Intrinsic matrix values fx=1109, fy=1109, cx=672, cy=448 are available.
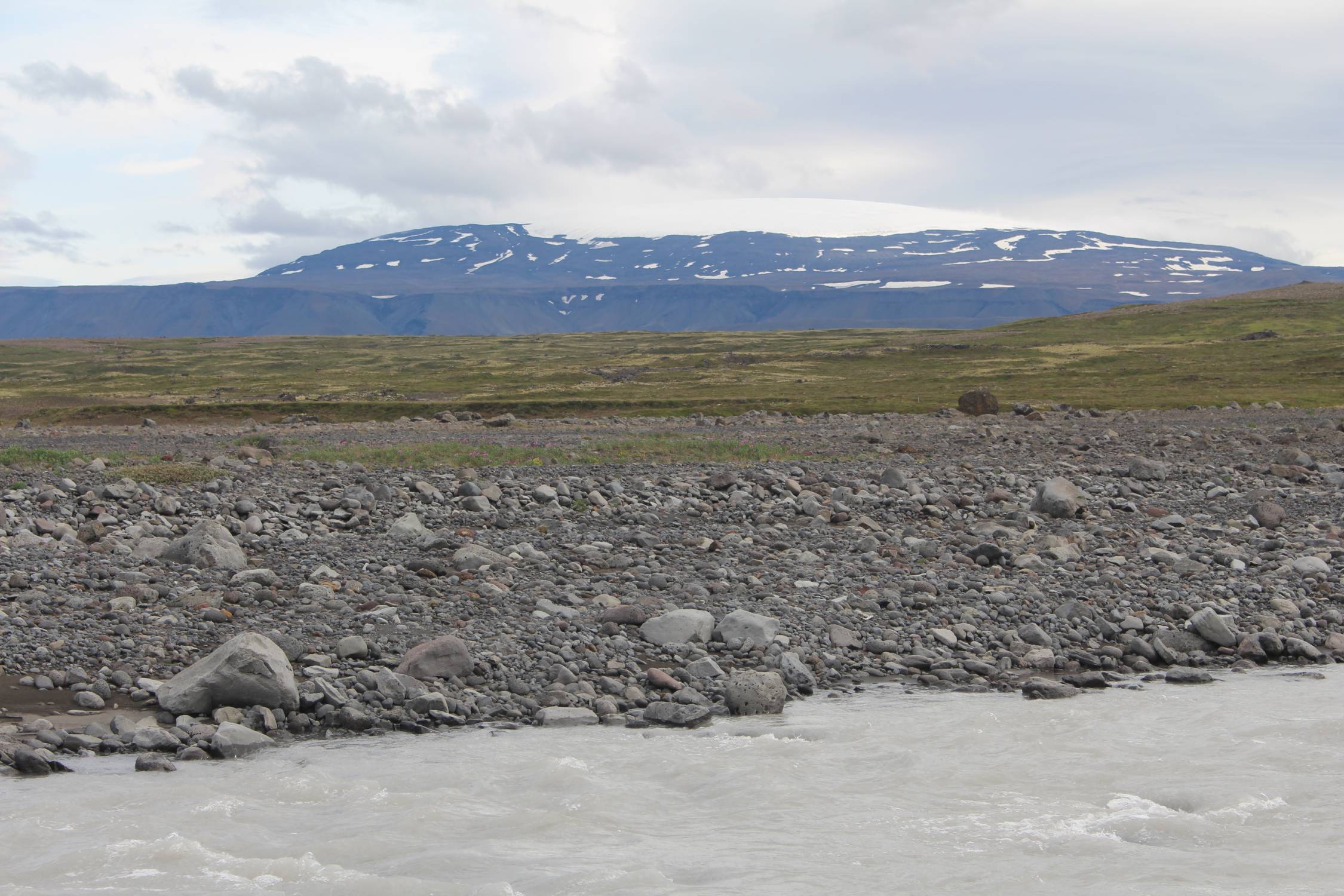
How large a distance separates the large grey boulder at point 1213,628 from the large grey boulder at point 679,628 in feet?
22.2

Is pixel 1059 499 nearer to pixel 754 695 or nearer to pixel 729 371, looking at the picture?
pixel 754 695

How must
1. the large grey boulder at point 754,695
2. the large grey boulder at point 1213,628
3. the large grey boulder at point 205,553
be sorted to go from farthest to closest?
the large grey boulder at point 205,553, the large grey boulder at point 1213,628, the large grey boulder at point 754,695

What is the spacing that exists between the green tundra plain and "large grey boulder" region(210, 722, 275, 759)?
46.2 meters

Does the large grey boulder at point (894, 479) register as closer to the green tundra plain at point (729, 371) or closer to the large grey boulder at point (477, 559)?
the large grey boulder at point (477, 559)

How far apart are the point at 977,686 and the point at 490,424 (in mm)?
37492

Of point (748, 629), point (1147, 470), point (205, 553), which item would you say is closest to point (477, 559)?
point (205, 553)

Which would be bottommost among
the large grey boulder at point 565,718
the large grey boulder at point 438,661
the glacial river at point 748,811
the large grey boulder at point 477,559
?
the glacial river at point 748,811

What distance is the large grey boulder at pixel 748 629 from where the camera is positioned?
14.5 m

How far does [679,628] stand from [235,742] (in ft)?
18.7

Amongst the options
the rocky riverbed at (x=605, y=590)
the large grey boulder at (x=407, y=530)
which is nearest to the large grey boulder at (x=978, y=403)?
the rocky riverbed at (x=605, y=590)

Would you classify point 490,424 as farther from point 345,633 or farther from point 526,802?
point 526,802

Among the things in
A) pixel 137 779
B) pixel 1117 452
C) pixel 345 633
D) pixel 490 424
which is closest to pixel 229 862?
pixel 137 779

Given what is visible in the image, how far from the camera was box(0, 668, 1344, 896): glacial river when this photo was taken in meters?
8.88

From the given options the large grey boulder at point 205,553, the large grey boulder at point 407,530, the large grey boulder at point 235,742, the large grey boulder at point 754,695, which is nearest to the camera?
the large grey boulder at point 235,742
